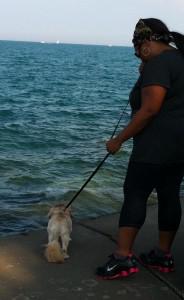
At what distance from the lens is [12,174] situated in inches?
424

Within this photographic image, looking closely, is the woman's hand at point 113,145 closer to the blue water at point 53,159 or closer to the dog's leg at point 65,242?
the dog's leg at point 65,242

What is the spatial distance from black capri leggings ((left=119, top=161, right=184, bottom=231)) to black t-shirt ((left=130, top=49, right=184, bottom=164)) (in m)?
0.08

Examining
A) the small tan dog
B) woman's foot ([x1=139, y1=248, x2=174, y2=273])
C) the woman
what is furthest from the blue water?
the woman

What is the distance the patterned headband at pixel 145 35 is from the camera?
4.21m

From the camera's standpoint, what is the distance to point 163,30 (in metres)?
4.24

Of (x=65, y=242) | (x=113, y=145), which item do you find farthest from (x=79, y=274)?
(x=113, y=145)

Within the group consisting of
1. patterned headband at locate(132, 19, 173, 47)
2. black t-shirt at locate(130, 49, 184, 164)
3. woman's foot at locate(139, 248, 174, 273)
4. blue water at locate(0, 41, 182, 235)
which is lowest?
blue water at locate(0, 41, 182, 235)

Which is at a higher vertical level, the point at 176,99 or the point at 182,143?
the point at 176,99

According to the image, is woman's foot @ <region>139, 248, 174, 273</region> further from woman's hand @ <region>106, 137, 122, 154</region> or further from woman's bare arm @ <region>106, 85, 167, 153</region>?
woman's bare arm @ <region>106, 85, 167, 153</region>

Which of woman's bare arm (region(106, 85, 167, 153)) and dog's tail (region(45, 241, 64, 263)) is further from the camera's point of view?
dog's tail (region(45, 241, 64, 263))

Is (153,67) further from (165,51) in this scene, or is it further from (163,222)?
(163,222)

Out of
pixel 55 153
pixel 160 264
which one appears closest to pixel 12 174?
pixel 55 153

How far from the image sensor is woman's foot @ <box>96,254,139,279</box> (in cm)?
451

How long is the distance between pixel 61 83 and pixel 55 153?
989 inches
